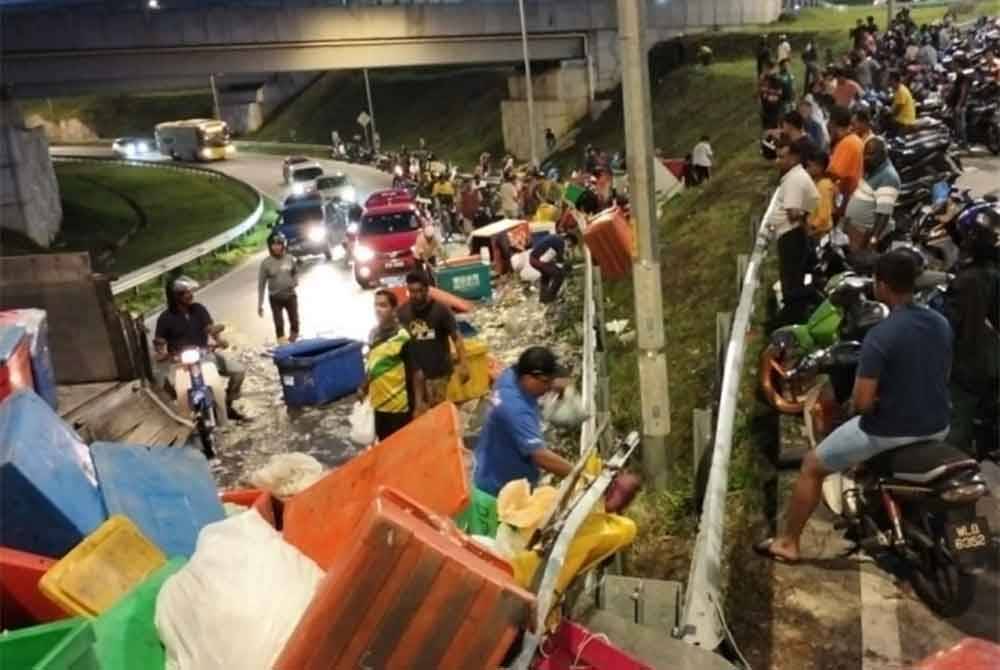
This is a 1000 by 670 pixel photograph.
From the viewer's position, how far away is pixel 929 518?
15.5 ft

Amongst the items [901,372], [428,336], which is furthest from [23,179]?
[901,372]

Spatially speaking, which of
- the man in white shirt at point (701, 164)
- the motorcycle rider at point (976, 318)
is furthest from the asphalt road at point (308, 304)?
the motorcycle rider at point (976, 318)

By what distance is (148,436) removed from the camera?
9297 mm

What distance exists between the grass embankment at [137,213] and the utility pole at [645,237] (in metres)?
25.1

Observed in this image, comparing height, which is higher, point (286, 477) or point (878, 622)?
point (286, 477)

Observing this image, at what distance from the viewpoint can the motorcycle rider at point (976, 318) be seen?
18.3ft

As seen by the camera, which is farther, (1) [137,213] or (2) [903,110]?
(1) [137,213]

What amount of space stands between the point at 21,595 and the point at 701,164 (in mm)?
17225

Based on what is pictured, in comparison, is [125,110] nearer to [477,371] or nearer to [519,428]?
[477,371]

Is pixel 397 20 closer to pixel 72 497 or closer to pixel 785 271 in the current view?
pixel 785 271

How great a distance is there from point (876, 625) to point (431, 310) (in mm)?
4728

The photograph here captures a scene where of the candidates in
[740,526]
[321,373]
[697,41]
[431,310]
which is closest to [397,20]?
[697,41]

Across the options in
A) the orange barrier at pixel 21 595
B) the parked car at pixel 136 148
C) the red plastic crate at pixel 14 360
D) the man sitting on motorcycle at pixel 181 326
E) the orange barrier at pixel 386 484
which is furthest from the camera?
the parked car at pixel 136 148

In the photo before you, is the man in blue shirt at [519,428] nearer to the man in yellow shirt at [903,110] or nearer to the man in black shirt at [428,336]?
the man in black shirt at [428,336]
